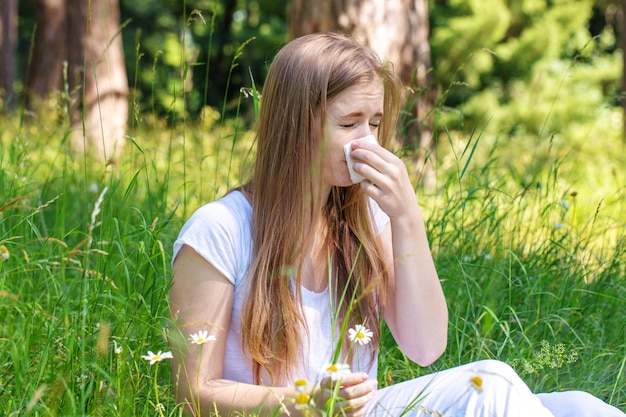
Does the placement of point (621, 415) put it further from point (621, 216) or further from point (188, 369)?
point (621, 216)

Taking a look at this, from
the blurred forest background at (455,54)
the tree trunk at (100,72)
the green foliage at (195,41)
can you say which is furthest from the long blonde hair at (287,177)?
the green foliage at (195,41)

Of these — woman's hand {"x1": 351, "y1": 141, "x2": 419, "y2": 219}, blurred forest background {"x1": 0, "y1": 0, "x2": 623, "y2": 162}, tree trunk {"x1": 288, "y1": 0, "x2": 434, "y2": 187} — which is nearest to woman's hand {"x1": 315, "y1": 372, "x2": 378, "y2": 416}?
woman's hand {"x1": 351, "y1": 141, "x2": 419, "y2": 219}

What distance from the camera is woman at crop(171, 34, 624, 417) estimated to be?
1670 mm

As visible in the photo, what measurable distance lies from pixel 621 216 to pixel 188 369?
94.7 inches

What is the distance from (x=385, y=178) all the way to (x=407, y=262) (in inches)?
8.5

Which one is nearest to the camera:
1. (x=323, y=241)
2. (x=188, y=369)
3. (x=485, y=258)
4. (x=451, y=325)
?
(x=188, y=369)

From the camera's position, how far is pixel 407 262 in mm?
1787

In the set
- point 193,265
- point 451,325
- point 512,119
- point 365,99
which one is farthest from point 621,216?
point 512,119

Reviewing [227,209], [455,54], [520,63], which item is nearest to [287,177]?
[227,209]

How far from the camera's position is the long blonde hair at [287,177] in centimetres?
175

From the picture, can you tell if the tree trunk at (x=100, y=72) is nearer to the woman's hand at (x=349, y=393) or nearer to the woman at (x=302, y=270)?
the woman at (x=302, y=270)

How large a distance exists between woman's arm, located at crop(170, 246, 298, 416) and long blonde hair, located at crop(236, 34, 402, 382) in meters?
0.08

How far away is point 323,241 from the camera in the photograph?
6.36 ft

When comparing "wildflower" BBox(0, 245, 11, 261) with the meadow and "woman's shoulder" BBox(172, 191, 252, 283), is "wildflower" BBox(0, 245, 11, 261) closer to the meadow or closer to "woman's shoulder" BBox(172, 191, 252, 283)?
the meadow
